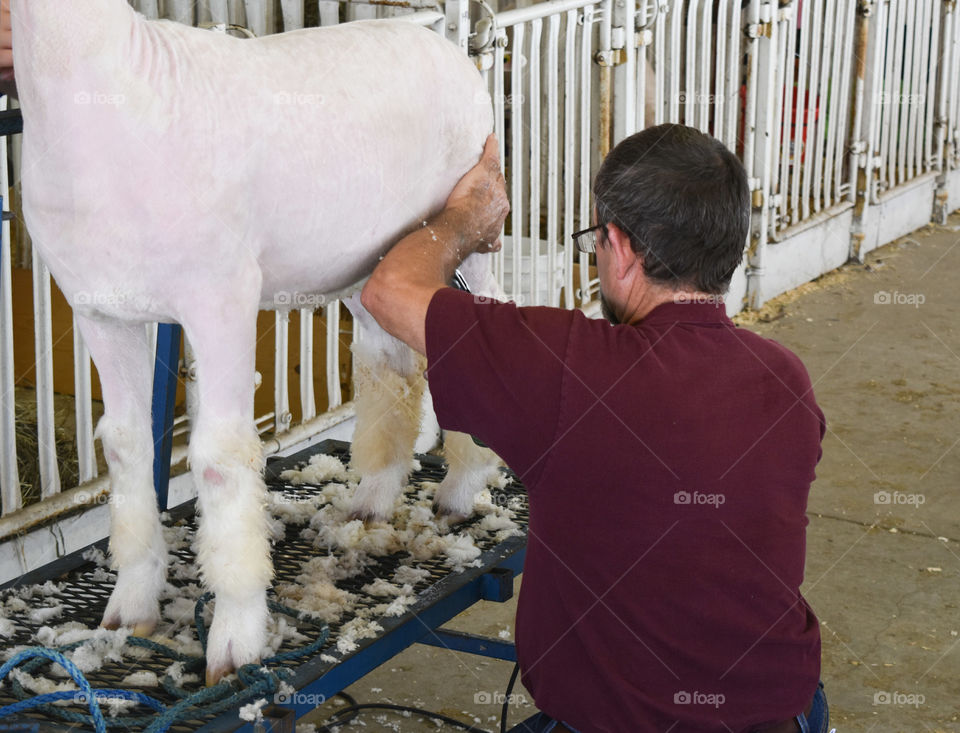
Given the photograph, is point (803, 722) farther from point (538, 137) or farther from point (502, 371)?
point (538, 137)

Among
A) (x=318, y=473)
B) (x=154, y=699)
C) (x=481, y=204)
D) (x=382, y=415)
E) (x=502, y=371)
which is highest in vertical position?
(x=481, y=204)

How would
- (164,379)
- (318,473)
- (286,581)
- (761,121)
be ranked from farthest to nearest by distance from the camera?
(761,121)
(318,473)
(164,379)
(286,581)

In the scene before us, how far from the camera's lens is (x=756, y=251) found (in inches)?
254

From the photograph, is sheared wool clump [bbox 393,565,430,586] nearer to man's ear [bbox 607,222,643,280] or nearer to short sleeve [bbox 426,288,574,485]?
short sleeve [bbox 426,288,574,485]

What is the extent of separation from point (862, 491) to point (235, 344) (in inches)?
121

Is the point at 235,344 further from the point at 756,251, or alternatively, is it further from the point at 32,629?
the point at 756,251

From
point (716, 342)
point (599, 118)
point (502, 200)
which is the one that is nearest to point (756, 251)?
point (599, 118)

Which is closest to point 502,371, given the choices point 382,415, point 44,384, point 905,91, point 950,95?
point 382,415

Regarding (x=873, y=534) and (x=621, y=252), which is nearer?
(x=621, y=252)

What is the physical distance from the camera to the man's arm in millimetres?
1892

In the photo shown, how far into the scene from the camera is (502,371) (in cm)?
174

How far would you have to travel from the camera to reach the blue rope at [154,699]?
1873 mm

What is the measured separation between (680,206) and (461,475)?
124 centimetres

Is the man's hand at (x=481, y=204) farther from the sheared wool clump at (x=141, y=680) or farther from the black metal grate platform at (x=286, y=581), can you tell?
the sheared wool clump at (x=141, y=680)
